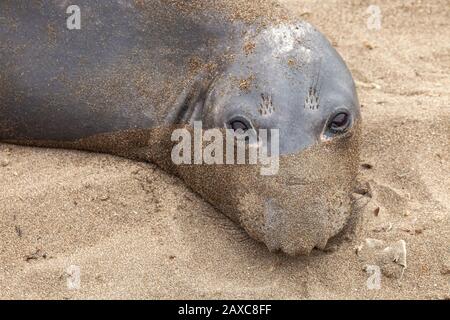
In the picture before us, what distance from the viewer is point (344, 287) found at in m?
3.87

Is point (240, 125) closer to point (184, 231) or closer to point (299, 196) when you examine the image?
point (299, 196)

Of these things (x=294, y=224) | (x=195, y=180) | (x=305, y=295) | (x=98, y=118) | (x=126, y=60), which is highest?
(x=126, y=60)

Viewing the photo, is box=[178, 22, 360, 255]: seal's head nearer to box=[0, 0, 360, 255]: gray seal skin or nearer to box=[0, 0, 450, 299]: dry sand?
box=[0, 0, 360, 255]: gray seal skin

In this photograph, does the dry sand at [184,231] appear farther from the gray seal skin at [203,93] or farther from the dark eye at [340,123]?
the dark eye at [340,123]

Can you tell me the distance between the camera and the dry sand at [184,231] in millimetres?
3850

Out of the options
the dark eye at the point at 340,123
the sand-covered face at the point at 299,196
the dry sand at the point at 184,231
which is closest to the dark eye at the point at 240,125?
the sand-covered face at the point at 299,196

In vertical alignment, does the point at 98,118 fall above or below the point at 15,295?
above

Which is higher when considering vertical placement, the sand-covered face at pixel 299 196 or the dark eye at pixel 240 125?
the dark eye at pixel 240 125

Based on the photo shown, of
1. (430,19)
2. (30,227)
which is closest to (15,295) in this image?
(30,227)

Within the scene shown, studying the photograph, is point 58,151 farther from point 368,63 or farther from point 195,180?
point 368,63

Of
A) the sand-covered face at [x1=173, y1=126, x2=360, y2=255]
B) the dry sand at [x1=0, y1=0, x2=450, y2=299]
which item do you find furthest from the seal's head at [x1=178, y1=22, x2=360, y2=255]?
the dry sand at [x1=0, y1=0, x2=450, y2=299]

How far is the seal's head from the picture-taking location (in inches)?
150

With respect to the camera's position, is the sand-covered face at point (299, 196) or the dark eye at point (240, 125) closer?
the sand-covered face at point (299, 196)

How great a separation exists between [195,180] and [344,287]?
2.91 ft
